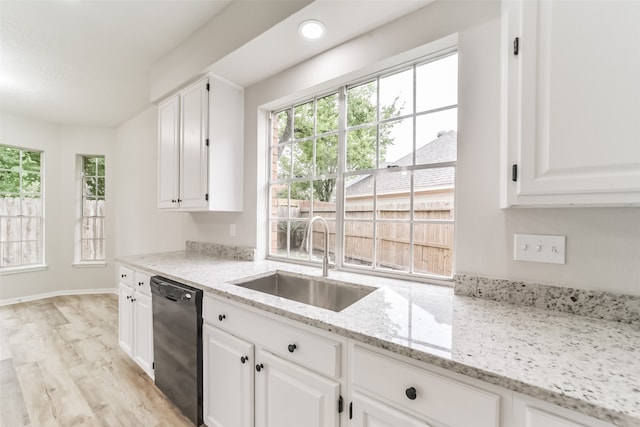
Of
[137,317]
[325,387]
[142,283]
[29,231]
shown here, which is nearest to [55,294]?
[29,231]

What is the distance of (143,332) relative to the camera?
201cm

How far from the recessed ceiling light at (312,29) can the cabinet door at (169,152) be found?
4.53ft

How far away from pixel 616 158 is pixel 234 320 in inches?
62.9

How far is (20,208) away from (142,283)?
141 inches

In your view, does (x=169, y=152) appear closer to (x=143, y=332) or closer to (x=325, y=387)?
(x=143, y=332)

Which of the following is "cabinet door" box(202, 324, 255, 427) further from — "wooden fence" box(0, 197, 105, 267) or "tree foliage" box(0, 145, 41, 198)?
"tree foliage" box(0, 145, 41, 198)

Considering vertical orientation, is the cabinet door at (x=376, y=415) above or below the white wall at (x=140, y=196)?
below

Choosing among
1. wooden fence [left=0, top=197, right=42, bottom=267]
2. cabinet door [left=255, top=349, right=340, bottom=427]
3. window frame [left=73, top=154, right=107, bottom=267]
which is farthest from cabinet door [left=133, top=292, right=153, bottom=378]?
wooden fence [left=0, top=197, right=42, bottom=267]

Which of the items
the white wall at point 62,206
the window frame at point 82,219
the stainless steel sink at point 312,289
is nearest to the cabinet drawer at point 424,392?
the stainless steel sink at point 312,289

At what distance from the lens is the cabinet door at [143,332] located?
1939 mm

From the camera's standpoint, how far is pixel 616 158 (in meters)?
0.78

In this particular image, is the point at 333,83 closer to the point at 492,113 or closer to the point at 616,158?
the point at 492,113

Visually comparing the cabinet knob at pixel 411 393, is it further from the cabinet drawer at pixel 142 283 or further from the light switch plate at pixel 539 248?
the cabinet drawer at pixel 142 283

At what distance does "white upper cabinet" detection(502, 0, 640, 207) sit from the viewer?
0.78 metres
